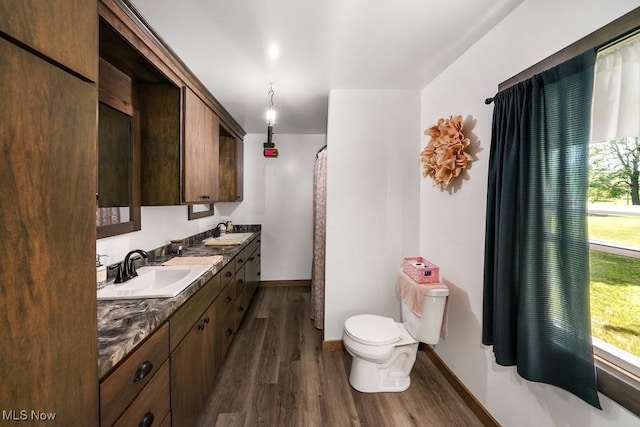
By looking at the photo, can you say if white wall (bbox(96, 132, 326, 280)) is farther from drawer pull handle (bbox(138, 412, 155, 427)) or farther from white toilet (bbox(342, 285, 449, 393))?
drawer pull handle (bbox(138, 412, 155, 427))

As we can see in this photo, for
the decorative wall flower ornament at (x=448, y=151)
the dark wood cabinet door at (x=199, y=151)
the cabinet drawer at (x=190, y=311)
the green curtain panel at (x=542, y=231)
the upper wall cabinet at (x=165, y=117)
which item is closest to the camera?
the green curtain panel at (x=542, y=231)

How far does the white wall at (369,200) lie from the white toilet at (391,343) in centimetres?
43

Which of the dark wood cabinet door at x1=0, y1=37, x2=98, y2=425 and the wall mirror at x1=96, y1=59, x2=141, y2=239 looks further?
the wall mirror at x1=96, y1=59, x2=141, y2=239

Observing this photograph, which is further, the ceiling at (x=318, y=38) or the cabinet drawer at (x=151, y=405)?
the ceiling at (x=318, y=38)

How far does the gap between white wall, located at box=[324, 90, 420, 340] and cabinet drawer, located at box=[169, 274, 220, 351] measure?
1.06 metres

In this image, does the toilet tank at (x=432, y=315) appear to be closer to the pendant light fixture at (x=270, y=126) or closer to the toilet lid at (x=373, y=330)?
the toilet lid at (x=373, y=330)

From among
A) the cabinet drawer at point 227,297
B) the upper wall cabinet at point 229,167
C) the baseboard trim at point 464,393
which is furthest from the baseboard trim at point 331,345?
the upper wall cabinet at point 229,167

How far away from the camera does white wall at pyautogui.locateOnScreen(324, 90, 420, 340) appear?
242cm

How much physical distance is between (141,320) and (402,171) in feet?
7.29

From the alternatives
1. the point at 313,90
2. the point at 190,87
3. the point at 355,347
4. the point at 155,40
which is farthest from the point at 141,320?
the point at 313,90

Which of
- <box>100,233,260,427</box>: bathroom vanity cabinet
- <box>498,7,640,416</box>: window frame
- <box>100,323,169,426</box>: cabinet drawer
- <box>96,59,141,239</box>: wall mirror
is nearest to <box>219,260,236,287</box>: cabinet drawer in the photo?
<box>100,233,260,427</box>: bathroom vanity cabinet

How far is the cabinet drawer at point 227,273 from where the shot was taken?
2.04 meters

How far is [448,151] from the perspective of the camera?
5.95 feet

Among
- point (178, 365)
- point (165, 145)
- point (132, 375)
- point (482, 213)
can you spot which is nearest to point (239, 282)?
point (178, 365)
